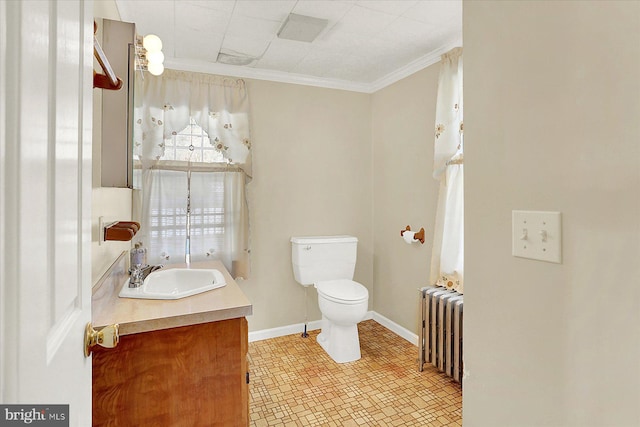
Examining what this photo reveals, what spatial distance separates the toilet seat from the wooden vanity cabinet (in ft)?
3.78

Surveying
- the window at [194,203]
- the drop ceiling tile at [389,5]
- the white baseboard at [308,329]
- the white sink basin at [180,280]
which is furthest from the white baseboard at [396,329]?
the drop ceiling tile at [389,5]

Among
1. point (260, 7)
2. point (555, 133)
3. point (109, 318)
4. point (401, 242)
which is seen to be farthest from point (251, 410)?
point (260, 7)

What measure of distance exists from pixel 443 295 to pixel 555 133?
171 centimetres

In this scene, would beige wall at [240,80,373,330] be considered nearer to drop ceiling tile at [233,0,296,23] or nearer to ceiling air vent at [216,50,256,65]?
ceiling air vent at [216,50,256,65]

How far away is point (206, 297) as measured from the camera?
154 centimetres

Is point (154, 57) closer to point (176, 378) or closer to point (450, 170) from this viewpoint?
point (176, 378)

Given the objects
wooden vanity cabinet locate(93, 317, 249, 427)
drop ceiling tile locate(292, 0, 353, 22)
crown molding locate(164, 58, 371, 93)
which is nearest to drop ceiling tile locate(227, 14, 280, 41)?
drop ceiling tile locate(292, 0, 353, 22)

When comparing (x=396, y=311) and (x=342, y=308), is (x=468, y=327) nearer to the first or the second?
(x=342, y=308)

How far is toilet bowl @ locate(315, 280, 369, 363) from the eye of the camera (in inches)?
97.3

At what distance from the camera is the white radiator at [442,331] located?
2.18 meters

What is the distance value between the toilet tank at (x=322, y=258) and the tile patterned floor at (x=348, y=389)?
0.59 metres

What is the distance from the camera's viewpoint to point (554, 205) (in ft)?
2.61

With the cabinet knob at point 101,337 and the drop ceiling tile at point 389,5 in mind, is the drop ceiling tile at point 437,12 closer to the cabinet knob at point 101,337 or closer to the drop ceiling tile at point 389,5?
the drop ceiling tile at point 389,5

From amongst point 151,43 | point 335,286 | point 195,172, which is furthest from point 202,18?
point 335,286
